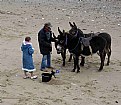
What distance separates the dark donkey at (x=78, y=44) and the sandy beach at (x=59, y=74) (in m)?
0.58

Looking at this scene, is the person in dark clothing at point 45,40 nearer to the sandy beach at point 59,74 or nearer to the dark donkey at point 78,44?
the dark donkey at point 78,44

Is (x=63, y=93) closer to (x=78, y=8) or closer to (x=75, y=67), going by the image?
(x=75, y=67)

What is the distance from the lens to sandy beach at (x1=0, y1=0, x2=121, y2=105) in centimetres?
1008

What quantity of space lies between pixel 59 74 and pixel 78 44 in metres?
1.19

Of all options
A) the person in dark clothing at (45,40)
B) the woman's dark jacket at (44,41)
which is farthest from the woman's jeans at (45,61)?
the woman's dark jacket at (44,41)

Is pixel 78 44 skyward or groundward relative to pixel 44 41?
groundward

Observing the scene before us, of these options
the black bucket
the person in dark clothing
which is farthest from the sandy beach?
the person in dark clothing

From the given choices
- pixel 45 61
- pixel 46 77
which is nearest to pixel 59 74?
pixel 45 61

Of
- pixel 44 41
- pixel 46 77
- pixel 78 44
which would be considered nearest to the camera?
pixel 46 77

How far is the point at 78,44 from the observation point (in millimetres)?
12828

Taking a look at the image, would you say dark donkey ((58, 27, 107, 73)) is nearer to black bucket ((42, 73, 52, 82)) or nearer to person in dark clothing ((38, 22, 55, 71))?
person in dark clothing ((38, 22, 55, 71))

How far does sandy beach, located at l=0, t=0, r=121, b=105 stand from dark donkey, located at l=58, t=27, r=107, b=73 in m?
0.58

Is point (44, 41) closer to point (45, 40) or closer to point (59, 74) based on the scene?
point (45, 40)

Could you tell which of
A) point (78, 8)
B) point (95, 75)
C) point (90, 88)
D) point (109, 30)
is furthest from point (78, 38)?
point (78, 8)
